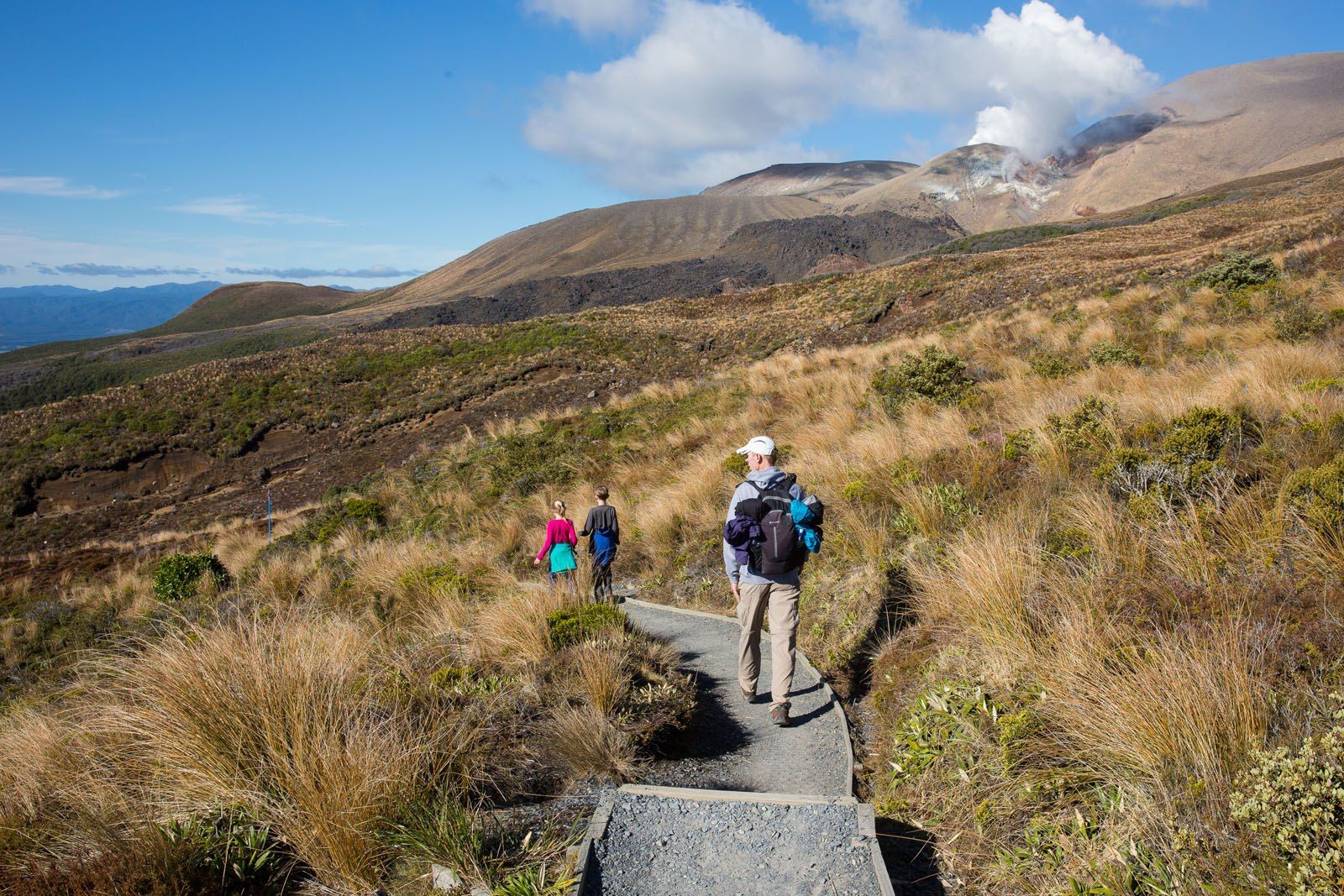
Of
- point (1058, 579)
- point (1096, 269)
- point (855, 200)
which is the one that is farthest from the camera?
point (855, 200)

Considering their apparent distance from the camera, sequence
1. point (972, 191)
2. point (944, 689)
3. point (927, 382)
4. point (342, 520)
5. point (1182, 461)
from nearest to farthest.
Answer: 1. point (944, 689)
2. point (1182, 461)
3. point (927, 382)
4. point (342, 520)
5. point (972, 191)

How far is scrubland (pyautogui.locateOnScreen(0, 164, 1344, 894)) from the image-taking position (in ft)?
9.28

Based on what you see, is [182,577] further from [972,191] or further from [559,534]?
[972,191]

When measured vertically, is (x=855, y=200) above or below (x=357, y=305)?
above

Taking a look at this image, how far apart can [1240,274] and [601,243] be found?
128430 mm

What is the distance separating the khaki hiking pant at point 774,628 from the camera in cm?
504

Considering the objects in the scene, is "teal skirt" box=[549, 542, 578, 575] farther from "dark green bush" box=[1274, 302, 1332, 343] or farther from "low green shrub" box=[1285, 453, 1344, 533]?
"dark green bush" box=[1274, 302, 1332, 343]

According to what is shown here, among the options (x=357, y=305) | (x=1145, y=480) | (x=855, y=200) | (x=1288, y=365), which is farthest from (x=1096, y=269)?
(x=855, y=200)

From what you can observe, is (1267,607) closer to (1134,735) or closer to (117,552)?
(1134,735)

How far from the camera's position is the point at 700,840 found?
11.5ft

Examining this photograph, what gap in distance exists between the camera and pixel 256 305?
449 ft

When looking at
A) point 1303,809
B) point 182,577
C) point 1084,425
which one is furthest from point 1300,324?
point 182,577

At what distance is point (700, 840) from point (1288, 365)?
7.29 metres

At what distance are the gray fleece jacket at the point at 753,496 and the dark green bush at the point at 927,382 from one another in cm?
649
